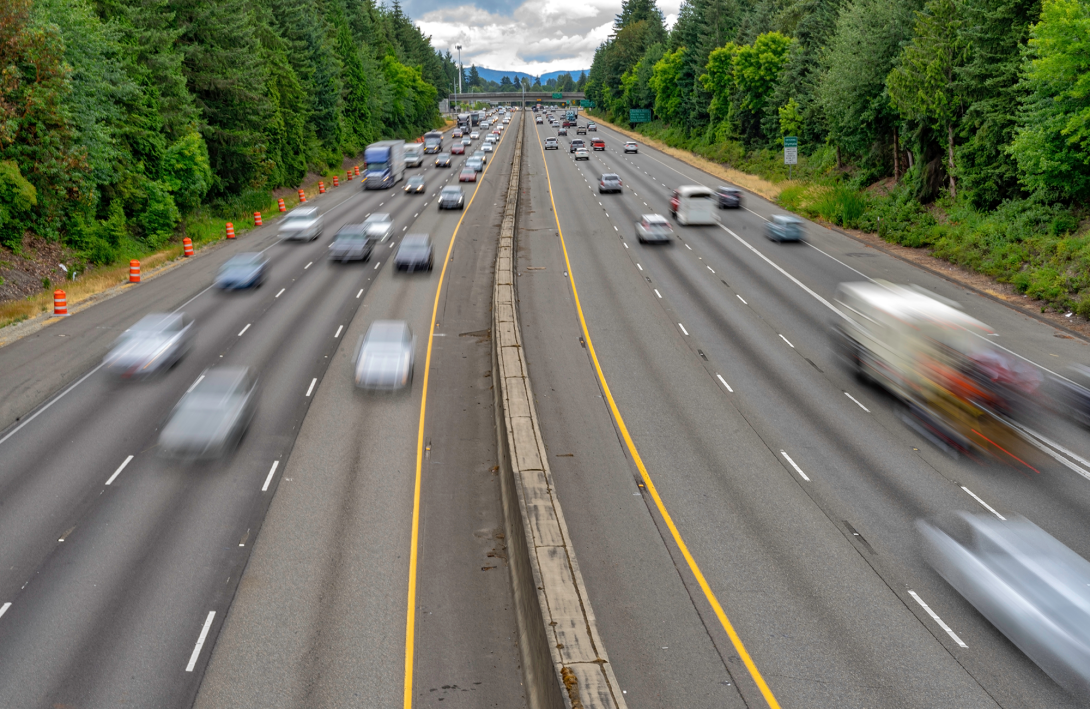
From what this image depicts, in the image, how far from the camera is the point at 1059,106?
29.1 meters

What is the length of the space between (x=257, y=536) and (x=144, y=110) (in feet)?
120

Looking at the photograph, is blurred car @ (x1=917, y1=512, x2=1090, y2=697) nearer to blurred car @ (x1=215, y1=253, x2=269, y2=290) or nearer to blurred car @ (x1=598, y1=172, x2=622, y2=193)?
blurred car @ (x1=215, y1=253, x2=269, y2=290)

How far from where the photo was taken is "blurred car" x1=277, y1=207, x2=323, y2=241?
44.7 meters

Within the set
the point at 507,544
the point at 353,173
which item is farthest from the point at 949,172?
the point at 353,173

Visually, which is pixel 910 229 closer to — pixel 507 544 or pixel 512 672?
pixel 507 544

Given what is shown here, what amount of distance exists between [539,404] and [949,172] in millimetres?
30054

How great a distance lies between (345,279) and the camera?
35719 millimetres

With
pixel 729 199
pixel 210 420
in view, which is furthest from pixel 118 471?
pixel 729 199

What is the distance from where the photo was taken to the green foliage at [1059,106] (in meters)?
27.3

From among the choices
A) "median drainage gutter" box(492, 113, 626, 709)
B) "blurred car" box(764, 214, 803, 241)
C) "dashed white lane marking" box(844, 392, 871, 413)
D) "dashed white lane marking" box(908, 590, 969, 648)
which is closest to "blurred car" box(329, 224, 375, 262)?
"median drainage gutter" box(492, 113, 626, 709)

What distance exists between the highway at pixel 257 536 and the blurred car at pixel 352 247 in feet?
38.6

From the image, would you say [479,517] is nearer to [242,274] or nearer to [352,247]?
[242,274]

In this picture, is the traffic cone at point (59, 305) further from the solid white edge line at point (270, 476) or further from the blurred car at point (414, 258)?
the solid white edge line at point (270, 476)

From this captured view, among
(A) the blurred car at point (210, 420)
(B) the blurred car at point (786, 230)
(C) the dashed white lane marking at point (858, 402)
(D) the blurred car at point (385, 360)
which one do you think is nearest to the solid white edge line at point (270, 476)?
(A) the blurred car at point (210, 420)
